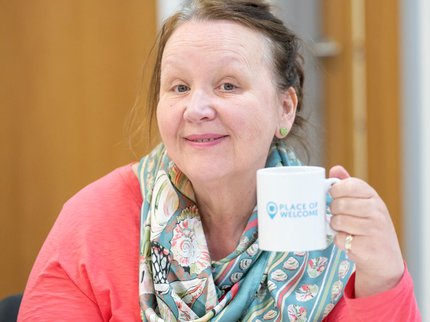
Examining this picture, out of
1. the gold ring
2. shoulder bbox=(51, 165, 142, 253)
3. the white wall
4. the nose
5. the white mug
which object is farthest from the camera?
the white wall

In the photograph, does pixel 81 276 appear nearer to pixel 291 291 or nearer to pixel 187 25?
pixel 291 291

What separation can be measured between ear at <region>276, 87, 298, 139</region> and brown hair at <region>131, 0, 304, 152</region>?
2 cm

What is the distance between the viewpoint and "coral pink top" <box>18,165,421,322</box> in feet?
4.82

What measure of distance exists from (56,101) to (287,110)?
66.2 inches

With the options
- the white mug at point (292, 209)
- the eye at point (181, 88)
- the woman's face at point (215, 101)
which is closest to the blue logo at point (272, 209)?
the white mug at point (292, 209)

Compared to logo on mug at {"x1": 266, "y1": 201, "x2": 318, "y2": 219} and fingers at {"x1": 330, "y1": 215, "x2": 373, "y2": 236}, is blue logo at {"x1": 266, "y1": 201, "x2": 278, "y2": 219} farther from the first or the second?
fingers at {"x1": 330, "y1": 215, "x2": 373, "y2": 236}

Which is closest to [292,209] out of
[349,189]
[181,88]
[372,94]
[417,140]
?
[349,189]

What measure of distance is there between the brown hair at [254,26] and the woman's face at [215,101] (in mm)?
25

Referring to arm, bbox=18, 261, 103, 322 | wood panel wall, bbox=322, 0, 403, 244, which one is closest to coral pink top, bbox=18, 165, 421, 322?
arm, bbox=18, 261, 103, 322

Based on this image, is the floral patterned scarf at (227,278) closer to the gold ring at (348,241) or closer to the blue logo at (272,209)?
the gold ring at (348,241)

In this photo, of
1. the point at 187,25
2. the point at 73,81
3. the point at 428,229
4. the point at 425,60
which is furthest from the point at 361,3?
the point at 187,25

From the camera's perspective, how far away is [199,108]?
144cm

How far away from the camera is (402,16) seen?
323 centimetres

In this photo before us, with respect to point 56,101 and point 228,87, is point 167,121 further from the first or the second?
point 56,101
